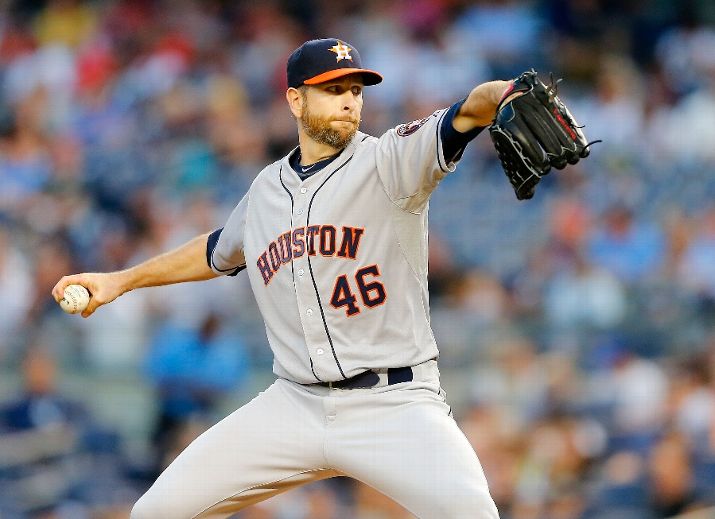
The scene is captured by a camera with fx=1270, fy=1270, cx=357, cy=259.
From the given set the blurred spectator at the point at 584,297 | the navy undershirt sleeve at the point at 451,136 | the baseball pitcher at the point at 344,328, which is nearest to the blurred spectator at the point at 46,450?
the blurred spectator at the point at 584,297

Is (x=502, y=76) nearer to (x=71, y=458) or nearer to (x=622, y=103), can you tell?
(x=622, y=103)

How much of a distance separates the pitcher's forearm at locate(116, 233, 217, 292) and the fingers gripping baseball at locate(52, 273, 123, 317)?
0.04 m

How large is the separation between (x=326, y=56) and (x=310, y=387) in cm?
105

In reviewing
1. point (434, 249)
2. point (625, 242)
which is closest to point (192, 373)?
point (434, 249)

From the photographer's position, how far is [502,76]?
9906 millimetres

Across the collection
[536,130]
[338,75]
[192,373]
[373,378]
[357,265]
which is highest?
[338,75]

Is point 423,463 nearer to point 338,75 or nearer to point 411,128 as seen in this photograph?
point 411,128

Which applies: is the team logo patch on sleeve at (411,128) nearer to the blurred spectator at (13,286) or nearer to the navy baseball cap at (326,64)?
the navy baseball cap at (326,64)

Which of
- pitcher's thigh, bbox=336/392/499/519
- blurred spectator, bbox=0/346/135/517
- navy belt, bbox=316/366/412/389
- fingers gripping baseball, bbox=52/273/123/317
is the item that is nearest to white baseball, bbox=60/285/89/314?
fingers gripping baseball, bbox=52/273/123/317

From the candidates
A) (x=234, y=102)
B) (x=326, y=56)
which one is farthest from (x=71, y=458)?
(x=326, y=56)

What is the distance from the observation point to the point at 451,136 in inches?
143

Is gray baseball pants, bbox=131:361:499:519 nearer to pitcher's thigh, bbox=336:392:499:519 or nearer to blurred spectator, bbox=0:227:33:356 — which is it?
pitcher's thigh, bbox=336:392:499:519

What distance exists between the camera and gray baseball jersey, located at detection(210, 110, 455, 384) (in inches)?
153

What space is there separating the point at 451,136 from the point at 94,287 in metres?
1.40
